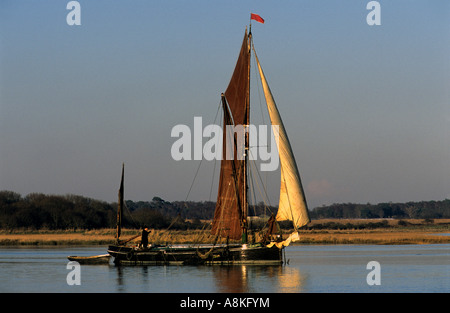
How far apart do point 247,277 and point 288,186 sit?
330 inches

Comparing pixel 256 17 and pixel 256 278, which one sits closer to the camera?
pixel 256 278

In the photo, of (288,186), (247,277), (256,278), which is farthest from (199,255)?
(256,278)

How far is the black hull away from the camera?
51.3 meters

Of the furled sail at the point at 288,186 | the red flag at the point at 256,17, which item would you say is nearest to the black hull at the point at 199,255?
the furled sail at the point at 288,186

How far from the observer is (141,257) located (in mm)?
54562

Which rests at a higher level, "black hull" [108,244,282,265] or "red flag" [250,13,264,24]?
"red flag" [250,13,264,24]

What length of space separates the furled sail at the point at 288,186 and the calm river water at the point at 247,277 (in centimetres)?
369

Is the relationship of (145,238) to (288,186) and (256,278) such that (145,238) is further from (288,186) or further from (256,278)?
(256,278)

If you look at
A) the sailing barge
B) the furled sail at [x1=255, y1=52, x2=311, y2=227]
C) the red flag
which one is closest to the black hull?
the sailing barge

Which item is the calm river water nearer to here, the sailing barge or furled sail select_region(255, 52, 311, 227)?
the sailing barge

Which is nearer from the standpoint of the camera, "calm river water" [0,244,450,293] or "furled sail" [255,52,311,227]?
"calm river water" [0,244,450,293]

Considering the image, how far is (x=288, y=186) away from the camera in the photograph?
4975cm
